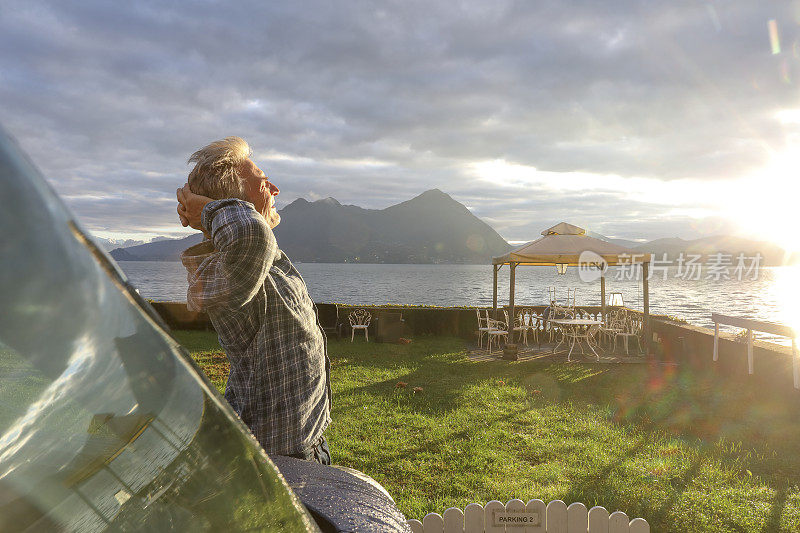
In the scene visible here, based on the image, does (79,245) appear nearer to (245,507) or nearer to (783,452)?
(245,507)

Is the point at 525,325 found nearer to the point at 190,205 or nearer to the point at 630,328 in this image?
the point at 630,328

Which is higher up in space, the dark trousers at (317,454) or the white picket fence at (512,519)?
the dark trousers at (317,454)

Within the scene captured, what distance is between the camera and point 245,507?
0.39 metres

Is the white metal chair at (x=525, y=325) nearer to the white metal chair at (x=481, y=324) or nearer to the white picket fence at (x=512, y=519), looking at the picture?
the white metal chair at (x=481, y=324)

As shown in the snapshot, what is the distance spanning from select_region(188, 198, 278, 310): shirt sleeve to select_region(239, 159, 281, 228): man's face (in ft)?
0.80

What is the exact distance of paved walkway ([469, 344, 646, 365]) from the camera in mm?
13328

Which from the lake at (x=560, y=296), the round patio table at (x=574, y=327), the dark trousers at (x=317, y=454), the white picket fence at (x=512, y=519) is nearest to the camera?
the dark trousers at (x=317, y=454)

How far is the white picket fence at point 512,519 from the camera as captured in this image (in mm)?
3412

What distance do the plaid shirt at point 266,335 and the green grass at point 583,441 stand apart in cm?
364

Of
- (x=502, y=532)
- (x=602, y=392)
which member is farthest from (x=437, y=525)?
(x=602, y=392)

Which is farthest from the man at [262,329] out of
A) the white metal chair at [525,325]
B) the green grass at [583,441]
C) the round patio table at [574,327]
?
the white metal chair at [525,325]

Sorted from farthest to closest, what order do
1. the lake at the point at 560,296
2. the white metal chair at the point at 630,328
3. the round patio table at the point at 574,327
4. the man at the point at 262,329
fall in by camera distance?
1. the lake at the point at 560,296
2. the white metal chair at the point at 630,328
3. the round patio table at the point at 574,327
4. the man at the point at 262,329

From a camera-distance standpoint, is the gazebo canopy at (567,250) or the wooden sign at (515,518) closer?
the wooden sign at (515,518)

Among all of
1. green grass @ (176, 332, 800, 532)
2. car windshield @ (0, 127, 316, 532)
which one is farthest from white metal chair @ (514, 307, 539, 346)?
car windshield @ (0, 127, 316, 532)
